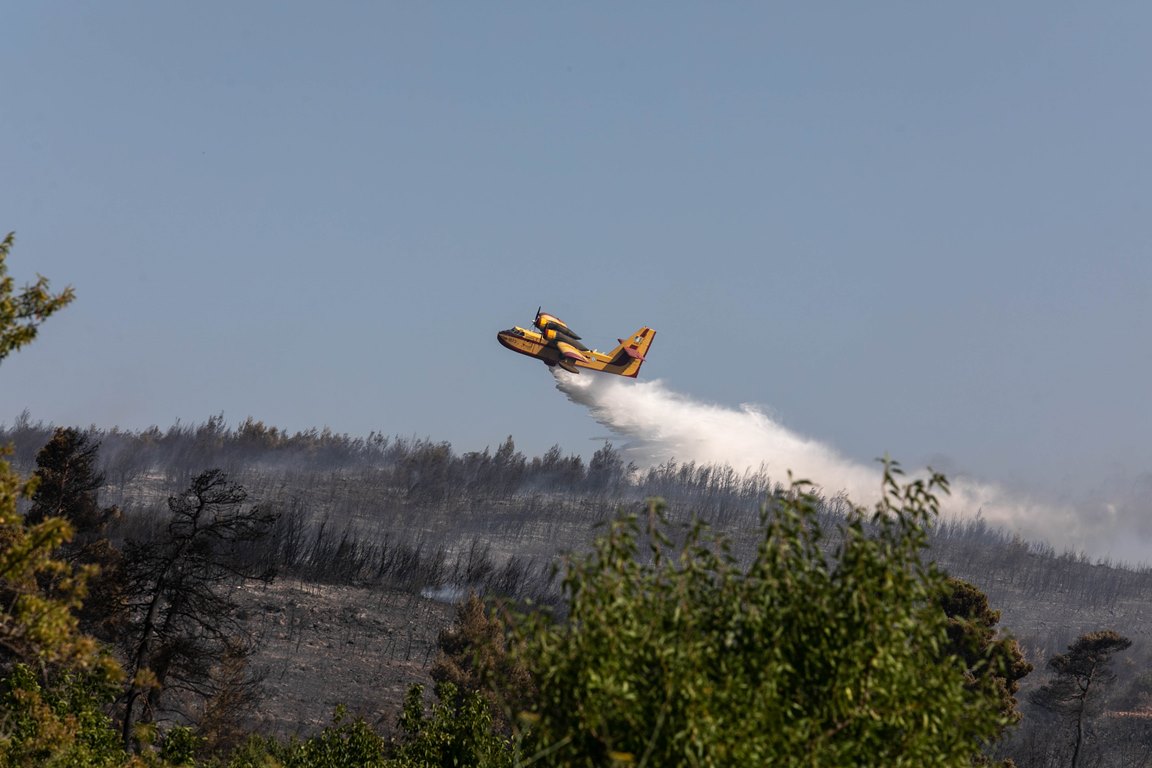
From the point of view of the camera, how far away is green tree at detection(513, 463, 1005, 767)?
46.1 feet

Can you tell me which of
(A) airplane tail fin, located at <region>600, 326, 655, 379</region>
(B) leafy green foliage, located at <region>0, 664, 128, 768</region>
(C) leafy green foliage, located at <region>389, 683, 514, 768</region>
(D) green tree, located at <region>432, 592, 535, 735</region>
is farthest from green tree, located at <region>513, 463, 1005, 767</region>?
(A) airplane tail fin, located at <region>600, 326, 655, 379</region>

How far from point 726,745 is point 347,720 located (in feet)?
351

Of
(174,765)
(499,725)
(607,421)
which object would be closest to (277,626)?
(607,421)

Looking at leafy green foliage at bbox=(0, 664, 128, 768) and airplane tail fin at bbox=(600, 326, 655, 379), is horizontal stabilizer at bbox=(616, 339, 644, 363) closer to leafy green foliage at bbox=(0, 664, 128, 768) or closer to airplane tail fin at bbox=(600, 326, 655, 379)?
airplane tail fin at bbox=(600, 326, 655, 379)

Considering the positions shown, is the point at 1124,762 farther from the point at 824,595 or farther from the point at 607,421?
the point at 824,595

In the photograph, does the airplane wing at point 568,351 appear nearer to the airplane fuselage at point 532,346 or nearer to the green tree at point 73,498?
the airplane fuselage at point 532,346

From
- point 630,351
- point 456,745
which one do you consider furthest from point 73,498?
point 630,351

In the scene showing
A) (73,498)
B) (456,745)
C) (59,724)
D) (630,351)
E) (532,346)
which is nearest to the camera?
(59,724)

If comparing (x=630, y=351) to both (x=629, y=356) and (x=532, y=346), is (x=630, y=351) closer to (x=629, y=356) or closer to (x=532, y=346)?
(x=629, y=356)

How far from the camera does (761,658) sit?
49.0 ft

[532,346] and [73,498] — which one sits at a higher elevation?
[532,346]

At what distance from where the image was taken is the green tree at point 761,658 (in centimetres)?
1405

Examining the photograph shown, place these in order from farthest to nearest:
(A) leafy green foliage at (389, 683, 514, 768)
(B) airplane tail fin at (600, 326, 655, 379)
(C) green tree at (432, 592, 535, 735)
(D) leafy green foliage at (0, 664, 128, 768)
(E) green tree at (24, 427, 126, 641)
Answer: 1. (B) airplane tail fin at (600, 326, 655, 379)
2. (C) green tree at (432, 592, 535, 735)
3. (E) green tree at (24, 427, 126, 641)
4. (A) leafy green foliage at (389, 683, 514, 768)
5. (D) leafy green foliage at (0, 664, 128, 768)

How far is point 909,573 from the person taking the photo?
613 inches
